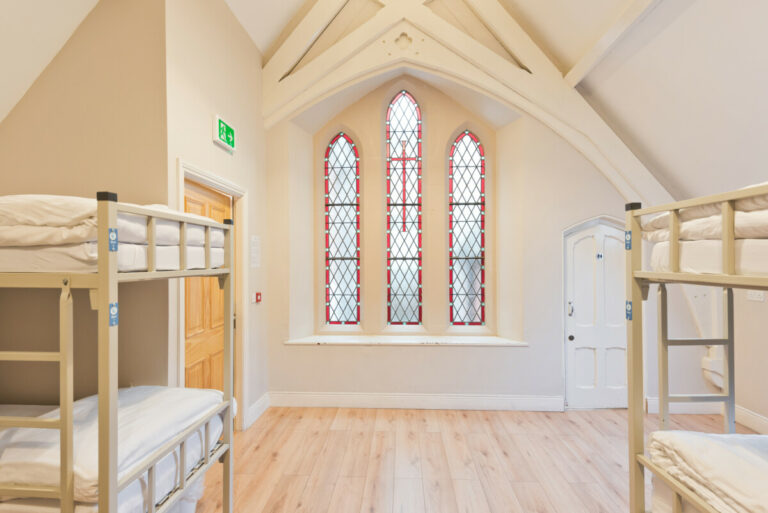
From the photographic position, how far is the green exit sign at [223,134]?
2.68 m

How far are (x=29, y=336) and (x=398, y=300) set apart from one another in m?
2.97

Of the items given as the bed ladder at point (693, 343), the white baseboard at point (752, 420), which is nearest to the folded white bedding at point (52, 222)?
Result: the bed ladder at point (693, 343)

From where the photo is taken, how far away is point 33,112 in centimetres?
216

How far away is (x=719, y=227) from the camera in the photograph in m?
1.17

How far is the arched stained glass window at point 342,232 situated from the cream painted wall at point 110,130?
2.18 metres

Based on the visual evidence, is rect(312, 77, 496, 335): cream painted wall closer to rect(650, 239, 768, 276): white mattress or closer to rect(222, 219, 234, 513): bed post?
rect(222, 219, 234, 513): bed post

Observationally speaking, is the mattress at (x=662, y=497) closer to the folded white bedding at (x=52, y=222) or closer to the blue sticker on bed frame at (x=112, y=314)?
the blue sticker on bed frame at (x=112, y=314)

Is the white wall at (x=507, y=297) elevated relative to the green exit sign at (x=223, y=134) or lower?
lower

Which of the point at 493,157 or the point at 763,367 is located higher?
the point at 493,157

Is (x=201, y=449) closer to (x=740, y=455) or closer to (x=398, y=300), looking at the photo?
(x=740, y=455)

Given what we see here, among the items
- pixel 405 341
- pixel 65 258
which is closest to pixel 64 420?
pixel 65 258

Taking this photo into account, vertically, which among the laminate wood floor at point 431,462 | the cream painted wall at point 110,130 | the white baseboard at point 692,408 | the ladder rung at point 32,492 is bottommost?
the laminate wood floor at point 431,462

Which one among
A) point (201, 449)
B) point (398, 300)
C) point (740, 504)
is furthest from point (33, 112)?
point (740, 504)

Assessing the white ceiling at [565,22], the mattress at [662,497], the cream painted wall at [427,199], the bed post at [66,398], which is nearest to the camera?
the bed post at [66,398]
